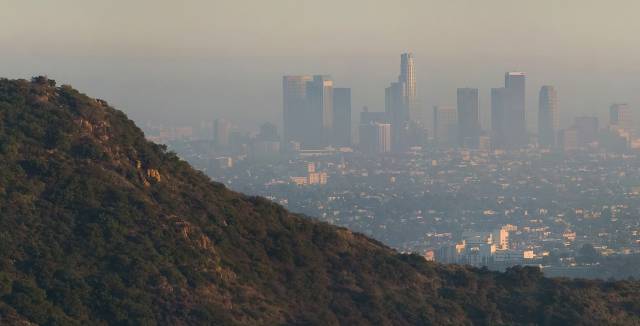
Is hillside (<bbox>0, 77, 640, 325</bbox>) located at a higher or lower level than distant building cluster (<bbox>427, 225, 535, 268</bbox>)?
higher

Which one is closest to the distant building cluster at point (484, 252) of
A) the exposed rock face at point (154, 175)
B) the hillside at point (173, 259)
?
the hillside at point (173, 259)

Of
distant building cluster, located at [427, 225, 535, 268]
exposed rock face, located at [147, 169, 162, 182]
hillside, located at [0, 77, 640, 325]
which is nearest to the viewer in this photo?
hillside, located at [0, 77, 640, 325]

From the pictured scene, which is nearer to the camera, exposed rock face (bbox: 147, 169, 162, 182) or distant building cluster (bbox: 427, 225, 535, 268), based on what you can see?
exposed rock face (bbox: 147, 169, 162, 182)

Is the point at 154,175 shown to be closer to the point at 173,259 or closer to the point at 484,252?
the point at 173,259

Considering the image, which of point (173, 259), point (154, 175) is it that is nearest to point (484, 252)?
point (154, 175)

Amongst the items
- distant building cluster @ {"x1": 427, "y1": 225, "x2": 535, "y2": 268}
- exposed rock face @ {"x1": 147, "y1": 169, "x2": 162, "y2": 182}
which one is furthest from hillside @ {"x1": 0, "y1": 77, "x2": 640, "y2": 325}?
distant building cluster @ {"x1": 427, "y1": 225, "x2": 535, "y2": 268}

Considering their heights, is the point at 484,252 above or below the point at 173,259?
below

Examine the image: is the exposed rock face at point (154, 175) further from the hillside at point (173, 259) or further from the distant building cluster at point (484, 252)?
the distant building cluster at point (484, 252)

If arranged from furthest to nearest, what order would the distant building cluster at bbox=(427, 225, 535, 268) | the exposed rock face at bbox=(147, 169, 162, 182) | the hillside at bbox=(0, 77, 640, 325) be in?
the distant building cluster at bbox=(427, 225, 535, 268), the exposed rock face at bbox=(147, 169, 162, 182), the hillside at bbox=(0, 77, 640, 325)

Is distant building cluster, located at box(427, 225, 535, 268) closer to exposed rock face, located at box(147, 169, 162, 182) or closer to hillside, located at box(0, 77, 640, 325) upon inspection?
hillside, located at box(0, 77, 640, 325)
